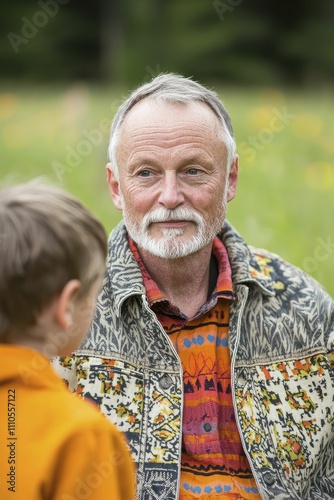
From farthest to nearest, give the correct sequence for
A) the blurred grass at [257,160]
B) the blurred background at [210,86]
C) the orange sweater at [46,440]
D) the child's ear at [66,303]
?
the blurred background at [210,86]
the blurred grass at [257,160]
the child's ear at [66,303]
the orange sweater at [46,440]

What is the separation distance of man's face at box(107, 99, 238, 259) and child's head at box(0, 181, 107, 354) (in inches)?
40.9

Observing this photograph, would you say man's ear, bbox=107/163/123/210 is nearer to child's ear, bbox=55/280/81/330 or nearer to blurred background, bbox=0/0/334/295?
blurred background, bbox=0/0/334/295

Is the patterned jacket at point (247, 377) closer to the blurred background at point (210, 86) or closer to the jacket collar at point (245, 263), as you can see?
the jacket collar at point (245, 263)

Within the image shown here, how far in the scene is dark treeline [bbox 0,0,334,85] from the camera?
2191 cm

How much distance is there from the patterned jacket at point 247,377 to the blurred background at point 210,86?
33.0 inches

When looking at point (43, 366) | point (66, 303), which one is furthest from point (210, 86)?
point (43, 366)

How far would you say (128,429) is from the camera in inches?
111

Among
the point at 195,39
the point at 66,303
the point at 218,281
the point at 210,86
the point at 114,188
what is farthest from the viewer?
the point at 195,39

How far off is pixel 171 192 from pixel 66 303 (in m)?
1.13

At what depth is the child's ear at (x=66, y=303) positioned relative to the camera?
1.94 metres

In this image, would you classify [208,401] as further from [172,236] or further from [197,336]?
[172,236]

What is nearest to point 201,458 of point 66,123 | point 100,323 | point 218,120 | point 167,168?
point 100,323

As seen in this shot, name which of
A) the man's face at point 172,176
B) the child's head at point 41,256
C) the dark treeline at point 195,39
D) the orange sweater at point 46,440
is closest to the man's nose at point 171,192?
the man's face at point 172,176

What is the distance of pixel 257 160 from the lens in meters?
7.83
